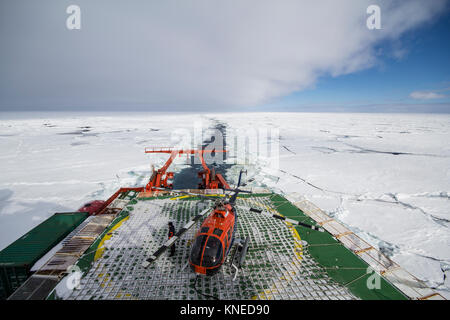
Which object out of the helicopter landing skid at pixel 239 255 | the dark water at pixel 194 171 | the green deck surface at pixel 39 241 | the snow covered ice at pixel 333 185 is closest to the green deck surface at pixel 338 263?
the helicopter landing skid at pixel 239 255

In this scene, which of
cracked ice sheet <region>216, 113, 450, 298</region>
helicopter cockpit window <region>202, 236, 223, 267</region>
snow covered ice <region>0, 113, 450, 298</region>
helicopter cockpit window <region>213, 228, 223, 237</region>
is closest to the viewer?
helicopter cockpit window <region>202, 236, 223, 267</region>

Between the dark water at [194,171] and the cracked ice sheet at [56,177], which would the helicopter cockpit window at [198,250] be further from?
the cracked ice sheet at [56,177]

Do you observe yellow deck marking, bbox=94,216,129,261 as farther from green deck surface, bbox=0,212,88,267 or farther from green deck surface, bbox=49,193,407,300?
green deck surface, bbox=0,212,88,267

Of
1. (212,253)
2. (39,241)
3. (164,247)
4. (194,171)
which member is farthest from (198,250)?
(194,171)

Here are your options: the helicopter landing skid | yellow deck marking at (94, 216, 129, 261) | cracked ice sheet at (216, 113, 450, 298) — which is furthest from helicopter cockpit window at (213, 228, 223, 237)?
cracked ice sheet at (216, 113, 450, 298)

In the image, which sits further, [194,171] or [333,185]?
[194,171]

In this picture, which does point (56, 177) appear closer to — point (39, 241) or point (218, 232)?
point (39, 241)

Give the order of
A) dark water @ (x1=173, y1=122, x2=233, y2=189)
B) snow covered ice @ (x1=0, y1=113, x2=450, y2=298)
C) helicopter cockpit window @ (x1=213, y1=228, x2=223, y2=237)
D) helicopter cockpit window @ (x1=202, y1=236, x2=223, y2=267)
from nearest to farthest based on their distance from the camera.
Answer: helicopter cockpit window @ (x1=202, y1=236, x2=223, y2=267) < helicopter cockpit window @ (x1=213, y1=228, x2=223, y2=237) < snow covered ice @ (x1=0, y1=113, x2=450, y2=298) < dark water @ (x1=173, y1=122, x2=233, y2=189)
